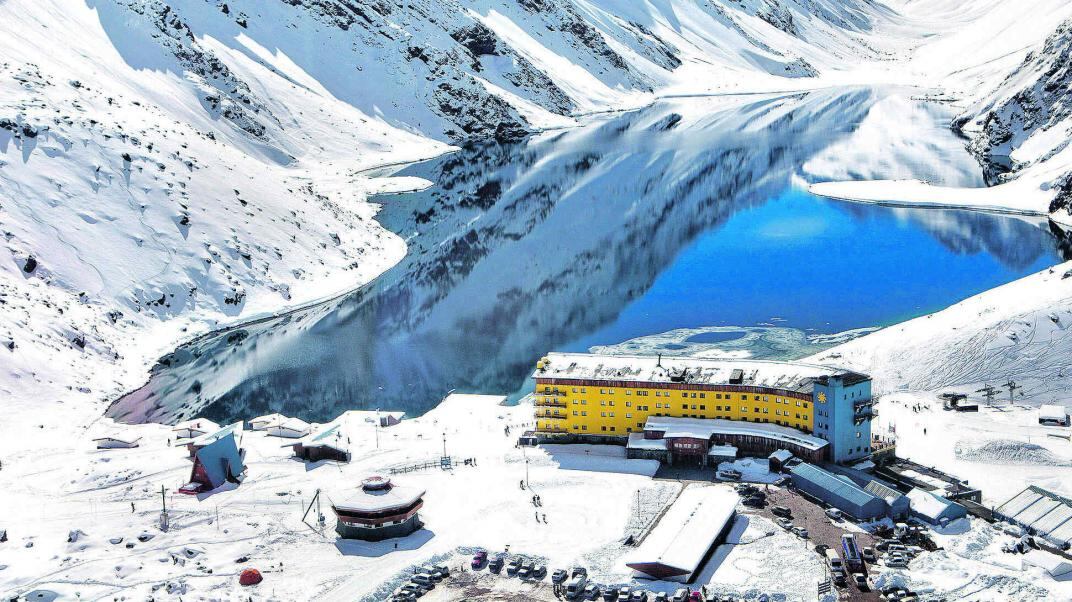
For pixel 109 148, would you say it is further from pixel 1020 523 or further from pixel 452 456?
pixel 1020 523

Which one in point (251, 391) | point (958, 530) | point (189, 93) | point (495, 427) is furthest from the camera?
point (189, 93)

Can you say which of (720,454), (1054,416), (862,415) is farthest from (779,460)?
(1054,416)

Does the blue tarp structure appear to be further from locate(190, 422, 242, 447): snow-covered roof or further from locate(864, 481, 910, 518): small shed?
locate(190, 422, 242, 447): snow-covered roof

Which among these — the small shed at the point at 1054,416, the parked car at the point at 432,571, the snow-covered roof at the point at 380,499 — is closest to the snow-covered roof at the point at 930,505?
the small shed at the point at 1054,416

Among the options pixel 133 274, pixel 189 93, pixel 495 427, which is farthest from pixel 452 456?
pixel 189 93

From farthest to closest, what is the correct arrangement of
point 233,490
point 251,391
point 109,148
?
1. point 109,148
2. point 251,391
3. point 233,490

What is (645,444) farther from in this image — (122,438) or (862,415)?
(122,438)
